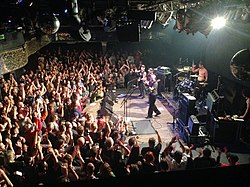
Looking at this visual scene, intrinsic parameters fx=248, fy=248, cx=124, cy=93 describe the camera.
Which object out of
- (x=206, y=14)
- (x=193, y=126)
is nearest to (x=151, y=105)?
(x=193, y=126)

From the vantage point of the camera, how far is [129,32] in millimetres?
6414

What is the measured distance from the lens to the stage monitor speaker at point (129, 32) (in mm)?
6367

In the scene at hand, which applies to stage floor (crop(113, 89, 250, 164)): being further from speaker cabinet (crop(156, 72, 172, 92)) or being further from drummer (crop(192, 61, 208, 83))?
drummer (crop(192, 61, 208, 83))

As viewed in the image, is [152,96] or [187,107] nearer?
[187,107]

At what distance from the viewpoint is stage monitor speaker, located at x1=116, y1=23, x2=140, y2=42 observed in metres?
6.37

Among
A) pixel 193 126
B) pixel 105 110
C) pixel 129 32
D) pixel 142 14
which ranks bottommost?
pixel 105 110

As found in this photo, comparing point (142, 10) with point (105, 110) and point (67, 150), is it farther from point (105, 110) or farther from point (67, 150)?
point (105, 110)

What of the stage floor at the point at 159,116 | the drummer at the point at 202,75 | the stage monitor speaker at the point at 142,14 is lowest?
the stage floor at the point at 159,116

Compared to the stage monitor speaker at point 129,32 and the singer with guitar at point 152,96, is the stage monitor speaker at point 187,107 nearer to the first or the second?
the singer with guitar at point 152,96

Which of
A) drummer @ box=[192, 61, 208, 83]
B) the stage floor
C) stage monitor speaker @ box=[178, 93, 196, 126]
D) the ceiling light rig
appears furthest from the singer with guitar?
the ceiling light rig

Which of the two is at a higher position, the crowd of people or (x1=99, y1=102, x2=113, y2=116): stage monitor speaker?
the crowd of people

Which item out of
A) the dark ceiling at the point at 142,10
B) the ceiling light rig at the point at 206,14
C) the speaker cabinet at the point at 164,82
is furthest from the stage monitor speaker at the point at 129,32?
the speaker cabinet at the point at 164,82

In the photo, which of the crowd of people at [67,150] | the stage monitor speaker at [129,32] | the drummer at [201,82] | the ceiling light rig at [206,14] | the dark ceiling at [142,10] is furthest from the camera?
the drummer at [201,82]

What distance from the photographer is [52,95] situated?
7.56 metres
